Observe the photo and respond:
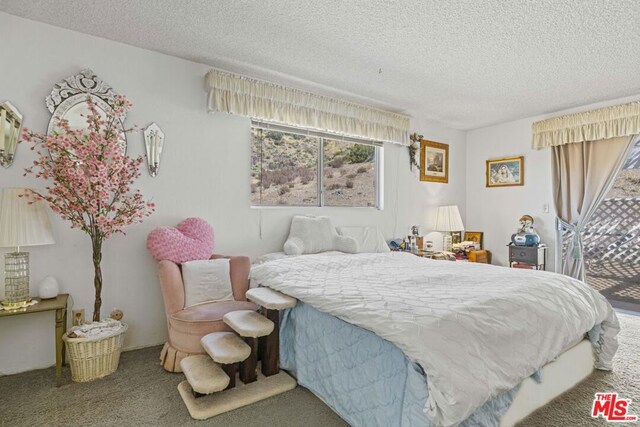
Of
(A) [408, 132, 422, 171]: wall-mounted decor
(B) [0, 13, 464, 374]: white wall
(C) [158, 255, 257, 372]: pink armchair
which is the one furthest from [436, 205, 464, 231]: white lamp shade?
(C) [158, 255, 257, 372]: pink armchair

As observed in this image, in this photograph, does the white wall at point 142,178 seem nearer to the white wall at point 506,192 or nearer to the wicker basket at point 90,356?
the wicker basket at point 90,356

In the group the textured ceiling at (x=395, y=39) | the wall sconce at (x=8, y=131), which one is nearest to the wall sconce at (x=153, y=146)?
the textured ceiling at (x=395, y=39)

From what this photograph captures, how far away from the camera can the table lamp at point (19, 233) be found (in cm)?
200

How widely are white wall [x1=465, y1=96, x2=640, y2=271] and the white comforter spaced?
2.36 m

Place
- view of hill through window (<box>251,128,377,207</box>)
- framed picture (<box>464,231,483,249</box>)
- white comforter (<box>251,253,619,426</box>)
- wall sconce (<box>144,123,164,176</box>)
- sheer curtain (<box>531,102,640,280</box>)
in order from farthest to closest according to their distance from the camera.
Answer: framed picture (<box>464,231,483,249</box>) < sheer curtain (<box>531,102,640,280</box>) < view of hill through window (<box>251,128,377,207</box>) < wall sconce (<box>144,123,164,176</box>) < white comforter (<box>251,253,619,426</box>)

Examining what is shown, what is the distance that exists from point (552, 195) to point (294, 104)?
3316 millimetres

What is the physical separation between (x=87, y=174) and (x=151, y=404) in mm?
1425

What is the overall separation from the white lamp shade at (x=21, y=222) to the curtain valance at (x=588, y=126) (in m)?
4.98

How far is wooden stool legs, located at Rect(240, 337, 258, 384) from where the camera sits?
2.03 m

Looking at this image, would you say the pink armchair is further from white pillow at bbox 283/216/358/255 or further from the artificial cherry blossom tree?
white pillow at bbox 283/216/358/255

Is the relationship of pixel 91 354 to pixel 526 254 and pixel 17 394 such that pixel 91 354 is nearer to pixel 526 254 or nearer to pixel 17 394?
pixel 17 394

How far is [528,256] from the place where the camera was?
4.09 metres

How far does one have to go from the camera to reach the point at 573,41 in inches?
96.3

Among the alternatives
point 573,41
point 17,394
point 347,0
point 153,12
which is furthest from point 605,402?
point 153,12
